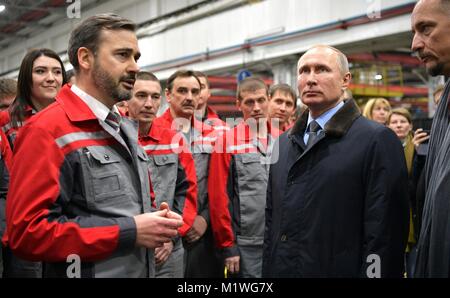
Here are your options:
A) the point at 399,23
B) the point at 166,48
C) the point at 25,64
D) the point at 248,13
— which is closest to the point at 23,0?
the point at 166,48

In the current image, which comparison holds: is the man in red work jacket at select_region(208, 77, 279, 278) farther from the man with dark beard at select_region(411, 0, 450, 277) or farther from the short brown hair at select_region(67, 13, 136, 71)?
the short brown hair at select_region(67, 13, 136, 71)

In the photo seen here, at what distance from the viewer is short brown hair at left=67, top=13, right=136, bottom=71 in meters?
1.52

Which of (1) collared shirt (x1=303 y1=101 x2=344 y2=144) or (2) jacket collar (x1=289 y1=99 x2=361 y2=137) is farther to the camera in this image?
(1) collared shirt (x1=303 y1=101 x2=344 y2=144)

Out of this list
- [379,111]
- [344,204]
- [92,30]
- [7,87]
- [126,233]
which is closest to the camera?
[126,233]

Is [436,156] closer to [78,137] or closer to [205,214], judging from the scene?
[78,137]

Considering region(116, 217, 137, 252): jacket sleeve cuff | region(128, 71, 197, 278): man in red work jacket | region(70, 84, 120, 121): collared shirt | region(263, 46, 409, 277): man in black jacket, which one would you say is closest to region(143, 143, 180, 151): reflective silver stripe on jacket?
region(128, 71, 197, 278): man in red work jacket

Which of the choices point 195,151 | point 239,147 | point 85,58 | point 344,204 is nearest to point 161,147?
point 195,151

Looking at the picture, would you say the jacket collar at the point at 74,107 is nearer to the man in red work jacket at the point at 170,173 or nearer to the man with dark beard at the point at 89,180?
the man with dark beard at the point at 89,180

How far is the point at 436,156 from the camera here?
158 centimetres

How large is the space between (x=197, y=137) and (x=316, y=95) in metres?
1.30

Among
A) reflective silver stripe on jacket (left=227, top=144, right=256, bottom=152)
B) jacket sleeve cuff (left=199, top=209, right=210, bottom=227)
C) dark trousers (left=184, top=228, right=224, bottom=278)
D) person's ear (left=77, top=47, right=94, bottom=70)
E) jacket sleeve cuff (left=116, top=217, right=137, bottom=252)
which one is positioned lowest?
dark trousers (left=184, top=228, right=224, bottom=278)

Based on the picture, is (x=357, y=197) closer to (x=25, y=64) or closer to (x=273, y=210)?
(x=273, y=210)

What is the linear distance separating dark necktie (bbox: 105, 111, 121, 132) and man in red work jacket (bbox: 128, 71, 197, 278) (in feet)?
2.84

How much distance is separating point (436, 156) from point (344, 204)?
0.39 metres
